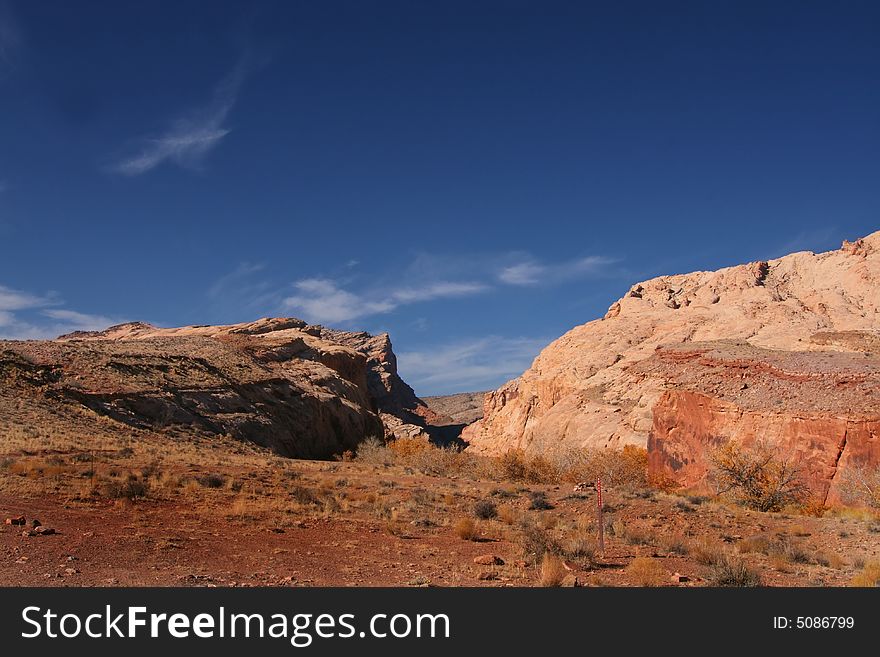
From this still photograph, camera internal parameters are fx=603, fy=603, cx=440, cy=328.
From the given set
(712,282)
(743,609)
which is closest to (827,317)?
(712,282)

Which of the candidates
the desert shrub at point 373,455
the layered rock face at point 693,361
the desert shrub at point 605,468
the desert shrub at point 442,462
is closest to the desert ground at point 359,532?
the layered rock face at point 693,361

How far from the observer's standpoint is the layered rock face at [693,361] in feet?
80.9

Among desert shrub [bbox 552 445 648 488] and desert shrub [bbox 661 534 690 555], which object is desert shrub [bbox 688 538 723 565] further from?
desert shrub [bbox 552 445 648 488]

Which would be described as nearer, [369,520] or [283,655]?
[283,655]

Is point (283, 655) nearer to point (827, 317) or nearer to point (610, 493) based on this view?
point (610, 493)

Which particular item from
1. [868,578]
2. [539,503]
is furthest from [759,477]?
[868,578]

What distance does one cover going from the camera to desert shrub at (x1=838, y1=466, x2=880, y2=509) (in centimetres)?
1853

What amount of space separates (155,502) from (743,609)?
1303cm

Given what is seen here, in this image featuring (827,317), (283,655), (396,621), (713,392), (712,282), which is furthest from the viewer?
(712,282)

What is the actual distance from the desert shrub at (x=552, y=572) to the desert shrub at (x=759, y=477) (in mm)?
12552

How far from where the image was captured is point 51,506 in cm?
1278

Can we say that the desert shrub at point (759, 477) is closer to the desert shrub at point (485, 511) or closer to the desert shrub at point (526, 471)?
the desert shrub at point (526, 471)

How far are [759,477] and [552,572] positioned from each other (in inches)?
616

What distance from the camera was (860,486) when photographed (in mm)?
19234
